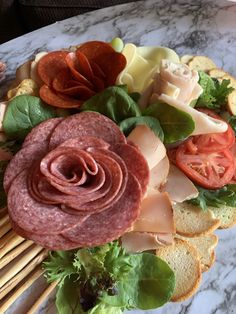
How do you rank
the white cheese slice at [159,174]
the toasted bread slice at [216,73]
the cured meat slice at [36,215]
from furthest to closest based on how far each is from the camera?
1. the toasted bread slice at [216,73]
2. the white cheese slice at [159,174]
3. the cured meat slice at [36,215]

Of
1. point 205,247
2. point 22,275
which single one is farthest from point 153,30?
point 22,275

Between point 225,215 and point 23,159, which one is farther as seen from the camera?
point 225,215

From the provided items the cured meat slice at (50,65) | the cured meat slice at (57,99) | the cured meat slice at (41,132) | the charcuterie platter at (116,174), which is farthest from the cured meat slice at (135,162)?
the cured meat slice at (50,65)

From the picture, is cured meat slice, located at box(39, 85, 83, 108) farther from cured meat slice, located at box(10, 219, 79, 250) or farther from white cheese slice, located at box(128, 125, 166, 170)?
cured meat slice, located at box(10, 219, 79, 250)

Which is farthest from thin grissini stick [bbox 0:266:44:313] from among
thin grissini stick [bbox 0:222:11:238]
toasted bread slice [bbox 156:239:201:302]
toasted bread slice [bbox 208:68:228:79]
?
toasted bread slice [bbox 208:68:228:79]

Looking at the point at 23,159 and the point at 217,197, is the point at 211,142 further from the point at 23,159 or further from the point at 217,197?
the point at 23,159

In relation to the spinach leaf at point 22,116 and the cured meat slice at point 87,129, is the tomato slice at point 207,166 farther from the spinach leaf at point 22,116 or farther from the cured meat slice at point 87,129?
the spinach leaf at point 22,116
